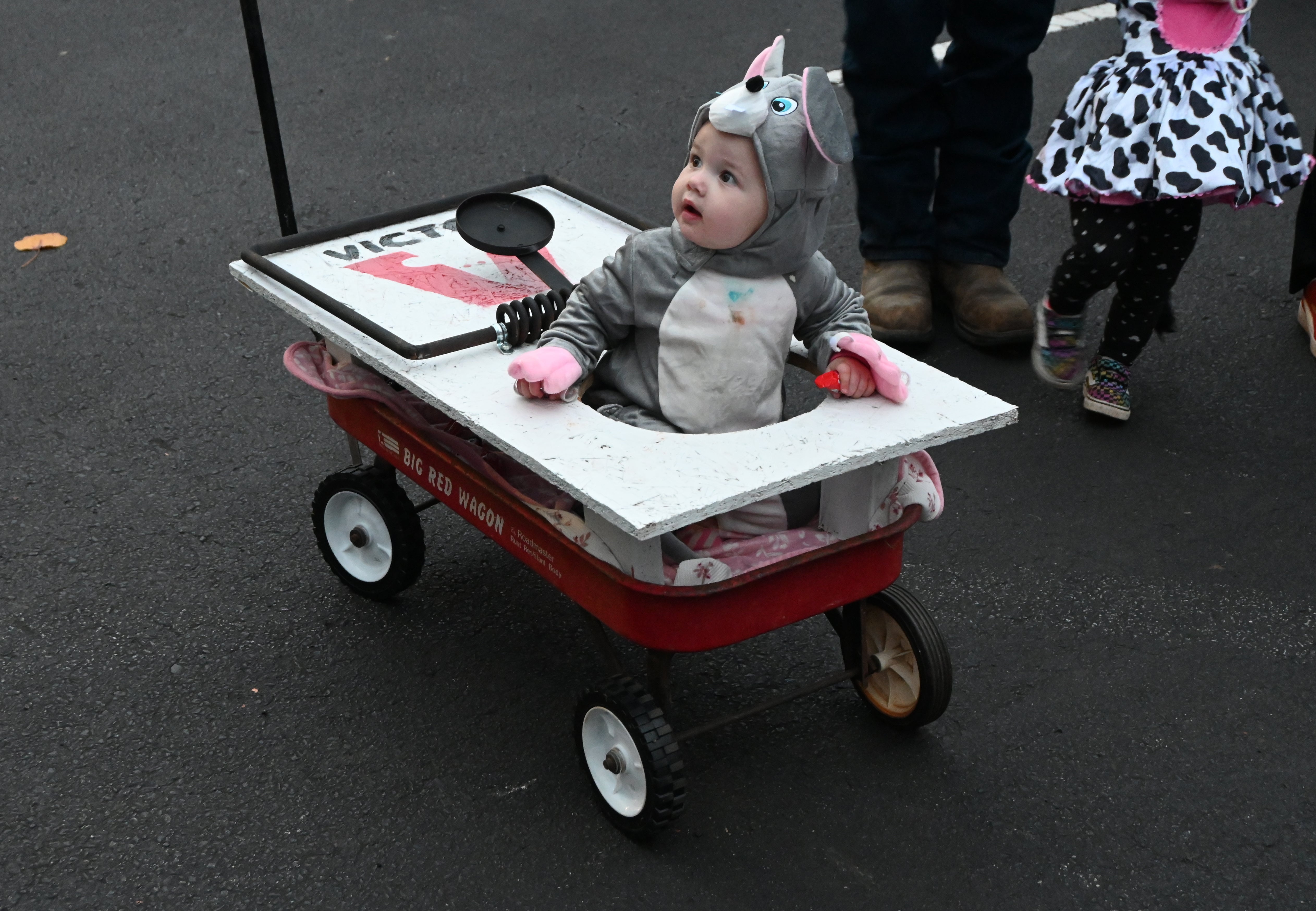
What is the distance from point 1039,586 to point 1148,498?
0.47 metres

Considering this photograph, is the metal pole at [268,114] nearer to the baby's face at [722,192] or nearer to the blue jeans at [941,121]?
the baby's face at [722,192]

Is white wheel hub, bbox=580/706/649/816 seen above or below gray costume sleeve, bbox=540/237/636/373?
below

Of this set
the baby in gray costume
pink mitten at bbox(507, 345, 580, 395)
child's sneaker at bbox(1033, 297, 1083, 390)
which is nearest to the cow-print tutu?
child's sneaker at bbox(1033, 297, 1083, 390)

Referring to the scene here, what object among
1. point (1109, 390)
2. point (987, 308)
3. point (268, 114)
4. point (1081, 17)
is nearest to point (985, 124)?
point (987, 308)

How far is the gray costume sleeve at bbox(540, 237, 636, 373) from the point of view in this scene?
2213 millimetres

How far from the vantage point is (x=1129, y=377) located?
3498 millimetres

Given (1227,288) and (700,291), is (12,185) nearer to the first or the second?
(700,291)

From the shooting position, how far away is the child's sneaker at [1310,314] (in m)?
3.67

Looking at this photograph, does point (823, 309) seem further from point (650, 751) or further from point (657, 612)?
point (650, 751)

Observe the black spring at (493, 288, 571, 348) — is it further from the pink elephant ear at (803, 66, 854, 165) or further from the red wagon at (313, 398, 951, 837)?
the pink elephant ear at (803, 66, 854, 165)

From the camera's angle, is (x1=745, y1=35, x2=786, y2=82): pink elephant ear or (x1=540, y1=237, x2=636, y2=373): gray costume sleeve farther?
(x1=540, y1=237, x2=636, y2=373): gray costume sleeve

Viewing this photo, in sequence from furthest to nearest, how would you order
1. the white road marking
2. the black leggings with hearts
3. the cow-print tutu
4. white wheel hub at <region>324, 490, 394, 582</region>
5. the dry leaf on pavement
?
the white road marking
the dry leaf on pavement
the black leggings with hearts
the cow-print tutu
white wheel hub at <region>324, 490, 394, 582</region>

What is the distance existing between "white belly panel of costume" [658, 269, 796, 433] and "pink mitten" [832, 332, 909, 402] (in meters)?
0.13

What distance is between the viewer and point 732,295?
219 centimetres
